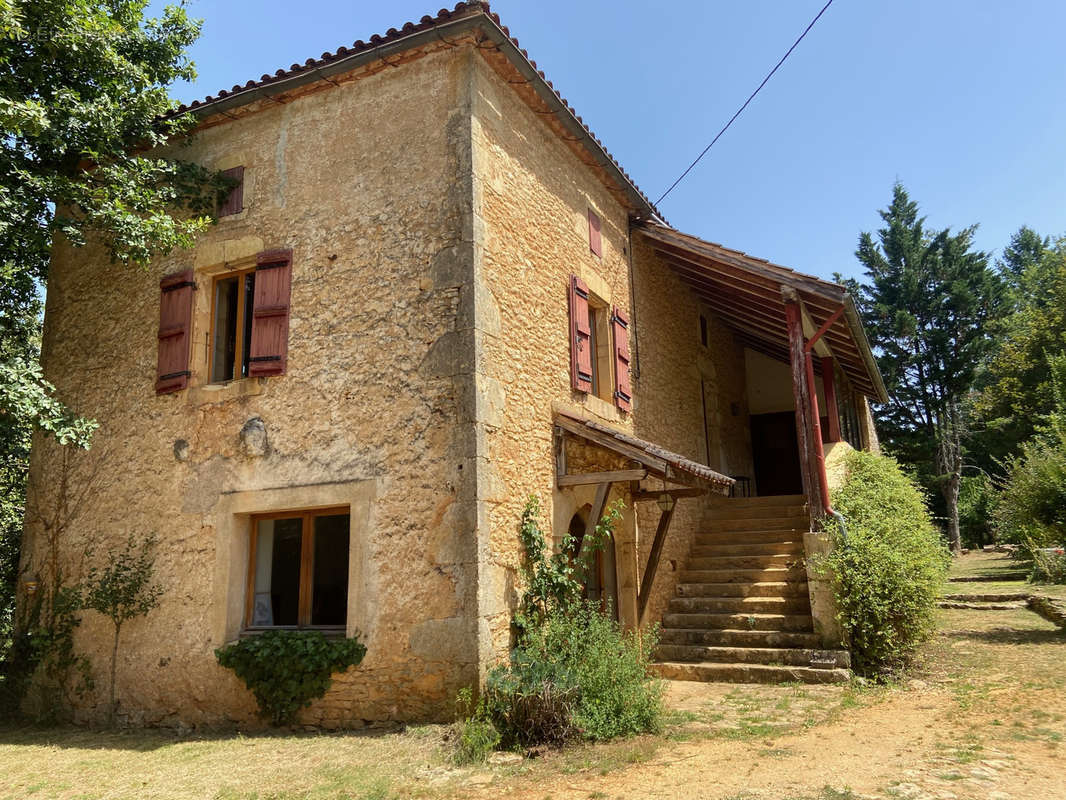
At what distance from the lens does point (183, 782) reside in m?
4.59

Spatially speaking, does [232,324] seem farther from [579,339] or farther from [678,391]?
[678,391]

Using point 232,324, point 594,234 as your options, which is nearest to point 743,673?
point 594,234

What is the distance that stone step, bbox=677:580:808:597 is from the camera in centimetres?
834

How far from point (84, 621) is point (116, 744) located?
5.37 ft

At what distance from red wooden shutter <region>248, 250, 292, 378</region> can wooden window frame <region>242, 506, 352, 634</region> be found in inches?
51.0

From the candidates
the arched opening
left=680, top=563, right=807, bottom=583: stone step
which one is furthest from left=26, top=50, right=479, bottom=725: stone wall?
left=680, top=563, right=807, bottom=583: stone step

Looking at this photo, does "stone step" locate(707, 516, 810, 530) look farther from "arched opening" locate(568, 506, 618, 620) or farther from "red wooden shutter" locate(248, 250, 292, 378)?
"red wooden shutter" locate(248, 250, 292, 378)

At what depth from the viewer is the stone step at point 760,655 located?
23.2 ft

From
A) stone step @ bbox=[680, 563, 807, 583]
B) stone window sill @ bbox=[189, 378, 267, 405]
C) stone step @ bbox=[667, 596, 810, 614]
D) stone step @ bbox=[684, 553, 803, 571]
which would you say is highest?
stone window sill @ bbox=[189, 378, 267, 405]

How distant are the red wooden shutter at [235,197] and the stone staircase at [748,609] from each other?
6.40m

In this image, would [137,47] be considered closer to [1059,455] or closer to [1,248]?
[1,248]

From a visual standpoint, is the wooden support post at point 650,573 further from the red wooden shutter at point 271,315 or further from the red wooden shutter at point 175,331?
the red wooden shutter at point 175,331

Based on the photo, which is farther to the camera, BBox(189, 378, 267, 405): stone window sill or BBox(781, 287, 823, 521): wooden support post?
BBox(781, 287, 823, 521): wooden support post

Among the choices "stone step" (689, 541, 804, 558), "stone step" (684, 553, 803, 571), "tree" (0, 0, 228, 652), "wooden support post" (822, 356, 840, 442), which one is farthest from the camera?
"wooden support post" (822, 356, 840, 442)
